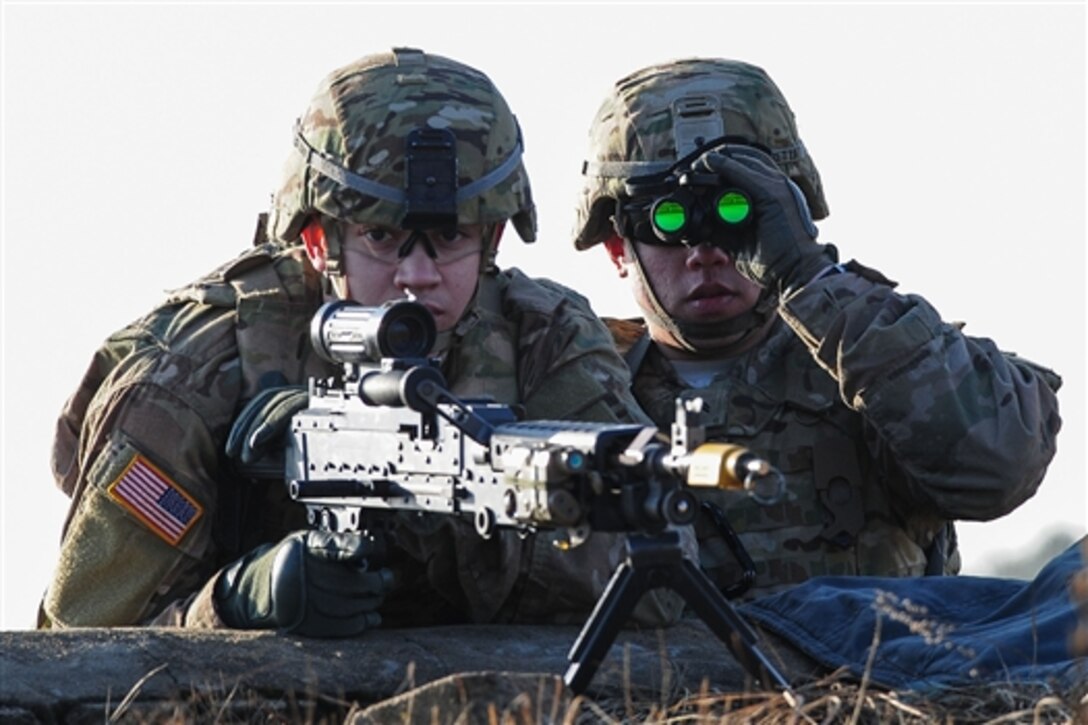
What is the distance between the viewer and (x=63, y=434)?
8.18 meters

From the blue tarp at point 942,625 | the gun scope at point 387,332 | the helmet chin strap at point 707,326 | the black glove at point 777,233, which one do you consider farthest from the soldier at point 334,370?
the helmet chin strap at point 707,326

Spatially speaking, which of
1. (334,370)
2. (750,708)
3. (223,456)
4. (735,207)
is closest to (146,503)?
(223,456)

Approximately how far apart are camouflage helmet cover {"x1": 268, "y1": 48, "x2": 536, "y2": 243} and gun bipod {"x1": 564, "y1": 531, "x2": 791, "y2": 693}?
2007 mm

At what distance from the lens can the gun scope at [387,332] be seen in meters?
6.45

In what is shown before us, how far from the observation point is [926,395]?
27.9 feet

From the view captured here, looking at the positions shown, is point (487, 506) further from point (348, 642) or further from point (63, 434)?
point (63, 434)

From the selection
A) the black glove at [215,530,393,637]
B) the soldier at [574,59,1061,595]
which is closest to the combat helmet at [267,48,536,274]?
the soldier at [574,59,1061,595]

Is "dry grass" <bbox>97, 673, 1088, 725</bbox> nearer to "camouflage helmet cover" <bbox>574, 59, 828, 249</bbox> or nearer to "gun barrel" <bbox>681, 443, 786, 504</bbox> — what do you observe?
"gun barrel" <bbox>681, 443, 786, 504</bbox>

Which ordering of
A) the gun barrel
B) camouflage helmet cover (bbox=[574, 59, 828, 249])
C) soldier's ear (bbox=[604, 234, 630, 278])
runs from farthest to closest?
soldier's ear (bbox=[604, 234, 630, 278]), camouflage helmet cover (bbox=[574, 59, 828, 249]), the gun barrel

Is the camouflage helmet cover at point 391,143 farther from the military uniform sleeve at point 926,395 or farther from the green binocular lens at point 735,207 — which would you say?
the military uniform sleeve at point 926,395

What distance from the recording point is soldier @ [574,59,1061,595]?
8539mm

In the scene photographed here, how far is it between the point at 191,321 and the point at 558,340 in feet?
Answer: 3.53

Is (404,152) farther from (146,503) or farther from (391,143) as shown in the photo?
(146,503)

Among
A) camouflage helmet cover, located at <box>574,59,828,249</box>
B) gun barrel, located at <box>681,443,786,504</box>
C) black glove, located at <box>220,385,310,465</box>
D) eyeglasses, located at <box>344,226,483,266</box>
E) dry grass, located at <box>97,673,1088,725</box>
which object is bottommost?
dry grass, located at <box>97,673,1088,725</box>
